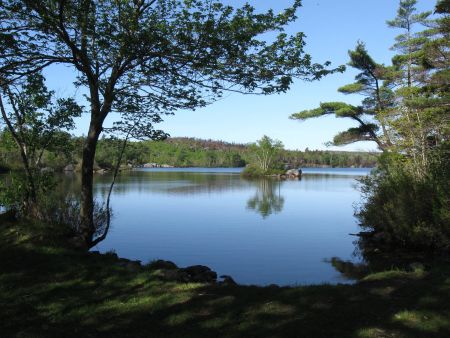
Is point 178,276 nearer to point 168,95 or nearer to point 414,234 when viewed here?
point 168,95

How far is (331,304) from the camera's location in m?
5.77

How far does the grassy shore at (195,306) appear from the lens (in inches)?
192

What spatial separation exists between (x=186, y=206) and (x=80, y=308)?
22.1 meters

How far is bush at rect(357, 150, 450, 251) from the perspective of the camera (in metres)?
11.8

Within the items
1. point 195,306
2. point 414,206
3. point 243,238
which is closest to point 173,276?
point 195,306

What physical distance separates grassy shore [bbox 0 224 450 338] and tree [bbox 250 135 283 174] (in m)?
78.8

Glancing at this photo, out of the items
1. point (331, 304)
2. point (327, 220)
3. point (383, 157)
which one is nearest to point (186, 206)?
point (327, 220)

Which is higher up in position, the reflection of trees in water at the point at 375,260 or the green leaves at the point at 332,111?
the green leaves at the point at 332,111

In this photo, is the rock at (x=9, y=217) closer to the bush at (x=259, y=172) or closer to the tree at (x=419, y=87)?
the tree at (x=419, y=87)

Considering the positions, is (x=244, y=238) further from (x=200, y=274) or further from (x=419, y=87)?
(x=419, y=87)

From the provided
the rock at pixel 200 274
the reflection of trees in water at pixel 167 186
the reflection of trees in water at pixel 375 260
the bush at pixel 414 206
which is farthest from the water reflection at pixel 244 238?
the reflection of trees in water at pixel 167 186

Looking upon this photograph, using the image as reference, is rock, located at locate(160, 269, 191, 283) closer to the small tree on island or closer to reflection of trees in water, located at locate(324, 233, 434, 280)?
reflection of trees in water, located at locate(324, 233, 434, 280)

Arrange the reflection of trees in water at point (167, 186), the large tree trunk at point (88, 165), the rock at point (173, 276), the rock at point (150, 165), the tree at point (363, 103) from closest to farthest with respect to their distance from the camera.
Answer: the rock at point (173, 276) < the large tree trunk at point (88, 165) < the tree at point (363, 103) < the reflection of trees in water at point (167, 186) < the rock at point (150, 165)

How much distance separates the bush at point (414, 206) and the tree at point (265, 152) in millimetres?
70326
